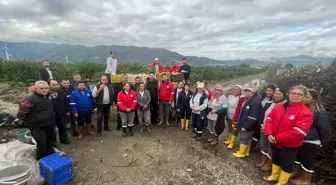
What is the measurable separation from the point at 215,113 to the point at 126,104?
116 inches

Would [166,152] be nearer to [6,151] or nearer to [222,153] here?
[222,153]

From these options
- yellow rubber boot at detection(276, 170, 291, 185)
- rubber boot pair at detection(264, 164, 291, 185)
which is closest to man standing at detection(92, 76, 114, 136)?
rubber boot pair at detection(264, 164, 291, 185)

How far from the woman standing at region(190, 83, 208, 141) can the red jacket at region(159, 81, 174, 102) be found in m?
1.02

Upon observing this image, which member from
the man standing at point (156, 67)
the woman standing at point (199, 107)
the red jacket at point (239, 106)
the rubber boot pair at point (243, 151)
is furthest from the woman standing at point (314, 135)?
the man standing at point (156, 67)

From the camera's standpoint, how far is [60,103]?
211 inches

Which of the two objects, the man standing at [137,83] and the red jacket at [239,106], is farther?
the man standing at [137,83]

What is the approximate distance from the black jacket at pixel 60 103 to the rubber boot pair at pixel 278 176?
5.61 meters

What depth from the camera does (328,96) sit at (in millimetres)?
4504

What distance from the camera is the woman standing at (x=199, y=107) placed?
6031 mm

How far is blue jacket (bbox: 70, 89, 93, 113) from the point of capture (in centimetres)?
570

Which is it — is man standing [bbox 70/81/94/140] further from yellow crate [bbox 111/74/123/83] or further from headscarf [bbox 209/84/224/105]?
headscarf [bbox 209/84/224/105]

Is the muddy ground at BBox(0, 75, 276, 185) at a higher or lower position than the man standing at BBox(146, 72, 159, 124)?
lower

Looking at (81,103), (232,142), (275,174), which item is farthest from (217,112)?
(81,103)

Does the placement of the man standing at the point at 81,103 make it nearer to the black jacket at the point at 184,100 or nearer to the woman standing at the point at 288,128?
the black jacket at the point at 184,100
